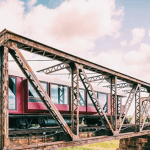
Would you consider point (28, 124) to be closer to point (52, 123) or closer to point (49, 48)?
point (52, 123)

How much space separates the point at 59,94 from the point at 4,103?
7954 millimetres

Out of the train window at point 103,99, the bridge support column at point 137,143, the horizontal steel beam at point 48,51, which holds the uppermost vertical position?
the horizontal steel beam at point 48,51

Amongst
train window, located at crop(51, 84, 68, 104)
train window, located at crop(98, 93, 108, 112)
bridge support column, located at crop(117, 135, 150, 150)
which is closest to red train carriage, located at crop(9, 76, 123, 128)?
train window, located at crop(51, 84, 68, 104)

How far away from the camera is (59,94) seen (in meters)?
14.8

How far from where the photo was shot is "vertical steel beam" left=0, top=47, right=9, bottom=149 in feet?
22.6

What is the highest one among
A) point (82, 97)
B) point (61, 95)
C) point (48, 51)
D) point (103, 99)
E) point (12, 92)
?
point (48, 51)


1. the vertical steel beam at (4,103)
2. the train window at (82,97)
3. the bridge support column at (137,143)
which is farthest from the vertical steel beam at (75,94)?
the bridge support column at (137,143)

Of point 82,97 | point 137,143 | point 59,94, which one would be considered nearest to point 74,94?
point 59,94

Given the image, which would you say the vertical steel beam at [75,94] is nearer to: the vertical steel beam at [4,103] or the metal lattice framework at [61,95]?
the vertical steel beam at [4,103]

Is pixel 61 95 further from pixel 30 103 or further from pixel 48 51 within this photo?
pixel 48 51

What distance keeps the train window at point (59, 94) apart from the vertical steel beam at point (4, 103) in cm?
710

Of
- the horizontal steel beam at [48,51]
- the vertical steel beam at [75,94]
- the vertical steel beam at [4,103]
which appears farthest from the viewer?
the vertical steel beam at [75,94]

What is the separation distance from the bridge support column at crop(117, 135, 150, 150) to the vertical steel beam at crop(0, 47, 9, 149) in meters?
16.5

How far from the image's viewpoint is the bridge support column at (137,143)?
19891 millimetres
